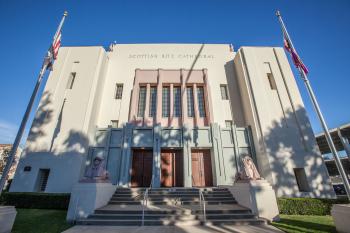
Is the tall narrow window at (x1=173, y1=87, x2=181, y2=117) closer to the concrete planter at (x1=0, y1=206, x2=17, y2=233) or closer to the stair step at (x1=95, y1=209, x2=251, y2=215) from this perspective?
the stair step at (x1=95, y1=209, x2=251, y2=215)

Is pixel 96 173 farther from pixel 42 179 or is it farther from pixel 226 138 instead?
pixel 226 138

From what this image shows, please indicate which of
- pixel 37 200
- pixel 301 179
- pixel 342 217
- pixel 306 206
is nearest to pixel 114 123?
pixel 37 200

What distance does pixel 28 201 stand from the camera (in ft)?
34.5

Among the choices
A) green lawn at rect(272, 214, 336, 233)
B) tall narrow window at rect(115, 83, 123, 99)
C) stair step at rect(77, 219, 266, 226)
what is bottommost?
green lawn at rect(272, 214, 336, 233)

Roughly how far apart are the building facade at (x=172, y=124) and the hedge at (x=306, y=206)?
271 cm

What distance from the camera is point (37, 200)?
34.3ft

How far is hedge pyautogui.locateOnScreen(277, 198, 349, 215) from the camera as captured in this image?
9.65 meters

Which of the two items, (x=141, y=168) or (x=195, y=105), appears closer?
(x=141, y=168)

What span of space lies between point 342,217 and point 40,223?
11926 mm

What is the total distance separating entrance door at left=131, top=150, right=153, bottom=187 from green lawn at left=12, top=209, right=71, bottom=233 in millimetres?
5813

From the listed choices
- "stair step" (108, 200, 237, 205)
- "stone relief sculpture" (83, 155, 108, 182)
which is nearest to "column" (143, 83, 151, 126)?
"stone relief sculpture" (83, 155, 108, 182)

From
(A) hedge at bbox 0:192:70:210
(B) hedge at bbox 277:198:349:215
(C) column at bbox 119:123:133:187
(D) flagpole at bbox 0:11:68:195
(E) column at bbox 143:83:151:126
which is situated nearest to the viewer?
(D) flagpole at bbox 0:11:68:195

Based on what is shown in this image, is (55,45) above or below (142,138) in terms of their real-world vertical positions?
above

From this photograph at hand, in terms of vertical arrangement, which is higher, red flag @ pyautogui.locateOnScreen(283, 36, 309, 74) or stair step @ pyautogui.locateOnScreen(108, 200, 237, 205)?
red flag @ pyautogui.locateOnScreen(283, 36, 309, 74)
